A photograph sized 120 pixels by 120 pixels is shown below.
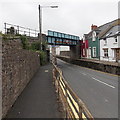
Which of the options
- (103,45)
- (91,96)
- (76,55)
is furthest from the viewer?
(76,55)

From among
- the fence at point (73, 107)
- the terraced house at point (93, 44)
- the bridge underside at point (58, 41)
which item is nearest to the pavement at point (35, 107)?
the fence at point (73, 107)

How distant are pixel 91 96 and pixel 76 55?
40.2 metres

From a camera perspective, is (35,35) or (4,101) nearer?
(4,101)

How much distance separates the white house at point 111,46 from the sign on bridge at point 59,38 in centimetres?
925

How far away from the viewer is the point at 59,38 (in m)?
38.1

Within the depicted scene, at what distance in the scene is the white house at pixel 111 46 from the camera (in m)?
30.0

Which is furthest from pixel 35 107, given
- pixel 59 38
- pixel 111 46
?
pixel 59 38

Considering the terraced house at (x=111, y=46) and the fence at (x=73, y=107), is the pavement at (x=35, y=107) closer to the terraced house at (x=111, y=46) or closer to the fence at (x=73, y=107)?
the fence at (x=73, y=107)

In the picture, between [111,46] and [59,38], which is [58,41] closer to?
[59,38]

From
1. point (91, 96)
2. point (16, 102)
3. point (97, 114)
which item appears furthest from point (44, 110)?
point (91, 96)

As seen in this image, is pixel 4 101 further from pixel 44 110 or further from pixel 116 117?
pixel 116 117

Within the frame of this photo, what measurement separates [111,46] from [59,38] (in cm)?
1277

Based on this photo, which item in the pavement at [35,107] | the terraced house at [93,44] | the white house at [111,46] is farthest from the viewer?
the terraced house at [93,44]

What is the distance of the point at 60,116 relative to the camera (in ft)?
18.6
